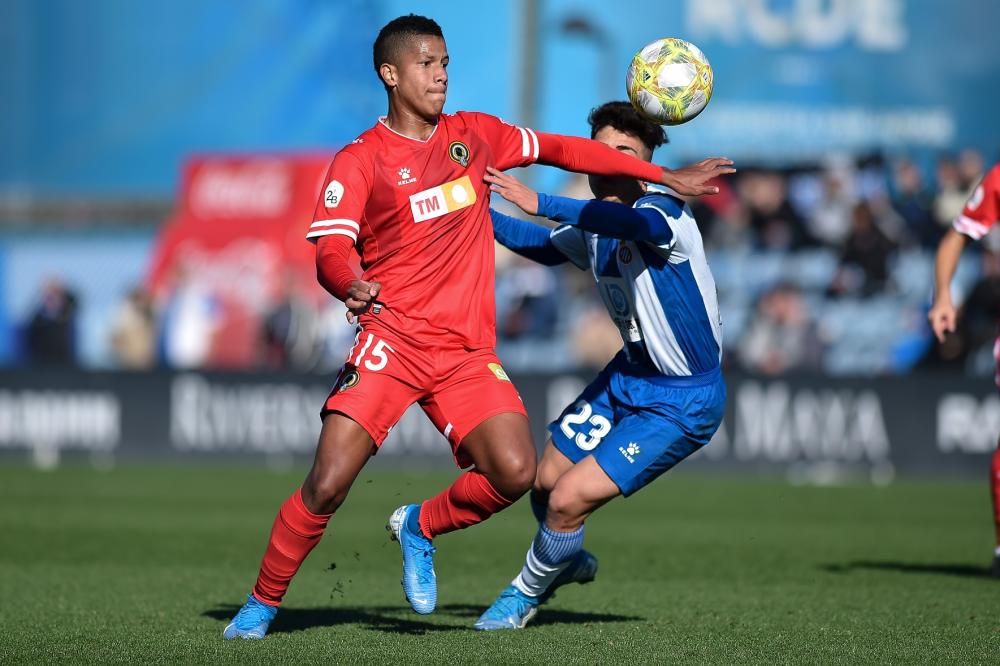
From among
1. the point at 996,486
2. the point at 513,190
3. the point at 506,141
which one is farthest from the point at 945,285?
the point at 513,190

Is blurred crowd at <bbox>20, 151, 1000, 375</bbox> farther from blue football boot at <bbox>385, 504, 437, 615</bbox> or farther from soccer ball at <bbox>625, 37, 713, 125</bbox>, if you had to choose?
blue football boot at <bbox>385, 504, 437, 615</bbox>

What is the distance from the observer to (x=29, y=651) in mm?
6414

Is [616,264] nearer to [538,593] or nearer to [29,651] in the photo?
[538,593]

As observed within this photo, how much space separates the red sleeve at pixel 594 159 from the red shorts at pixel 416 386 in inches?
38.6

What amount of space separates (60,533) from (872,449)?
9.44 meters

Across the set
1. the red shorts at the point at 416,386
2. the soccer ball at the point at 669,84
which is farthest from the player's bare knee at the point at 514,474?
the soccer ball at the point at 669,84

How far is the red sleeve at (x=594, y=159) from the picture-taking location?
700cm

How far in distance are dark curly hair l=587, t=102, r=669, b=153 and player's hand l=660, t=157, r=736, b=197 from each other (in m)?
0.60

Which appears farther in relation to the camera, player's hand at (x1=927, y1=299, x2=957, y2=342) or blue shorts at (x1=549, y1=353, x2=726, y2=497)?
player's hand at (x1=927, y1=299, x2=957, y2=342)

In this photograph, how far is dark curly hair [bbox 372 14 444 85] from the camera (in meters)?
6.76

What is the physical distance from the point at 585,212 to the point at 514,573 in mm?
3762

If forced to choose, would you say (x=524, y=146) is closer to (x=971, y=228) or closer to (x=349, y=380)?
(x=349, y=380)

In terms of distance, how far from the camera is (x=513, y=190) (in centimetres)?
671

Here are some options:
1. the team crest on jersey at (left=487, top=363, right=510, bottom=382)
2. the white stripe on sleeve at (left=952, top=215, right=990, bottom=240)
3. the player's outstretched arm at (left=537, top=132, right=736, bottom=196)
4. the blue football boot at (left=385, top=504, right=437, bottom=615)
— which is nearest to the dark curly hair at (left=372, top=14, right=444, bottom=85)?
the player's outstretched arm at (left=537, top=132, right=736, bottom=196)
